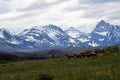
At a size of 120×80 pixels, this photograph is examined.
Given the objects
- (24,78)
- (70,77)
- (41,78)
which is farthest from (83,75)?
(24,78)

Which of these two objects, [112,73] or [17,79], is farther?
[17,79]

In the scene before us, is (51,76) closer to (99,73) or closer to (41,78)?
(41,78)

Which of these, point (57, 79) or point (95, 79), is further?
point (57, 79)

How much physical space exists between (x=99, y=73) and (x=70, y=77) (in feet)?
8.29

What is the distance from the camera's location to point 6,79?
3800cm

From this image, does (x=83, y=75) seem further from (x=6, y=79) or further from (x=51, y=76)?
(x=6, y=79)

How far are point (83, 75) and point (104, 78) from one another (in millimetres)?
3118

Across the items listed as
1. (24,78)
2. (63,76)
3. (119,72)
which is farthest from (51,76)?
(119,72)

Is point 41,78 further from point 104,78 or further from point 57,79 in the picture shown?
point 104,78

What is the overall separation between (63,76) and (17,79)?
4.61 metres

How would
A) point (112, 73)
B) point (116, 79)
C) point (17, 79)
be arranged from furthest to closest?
point (17, 79) → point (112, 73) → point (116, 79)

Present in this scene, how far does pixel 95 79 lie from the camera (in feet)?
104

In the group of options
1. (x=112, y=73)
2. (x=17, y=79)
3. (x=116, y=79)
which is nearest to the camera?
(x=116, y=79)

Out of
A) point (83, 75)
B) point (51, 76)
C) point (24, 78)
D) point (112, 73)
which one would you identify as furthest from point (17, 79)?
point (112, 73)
